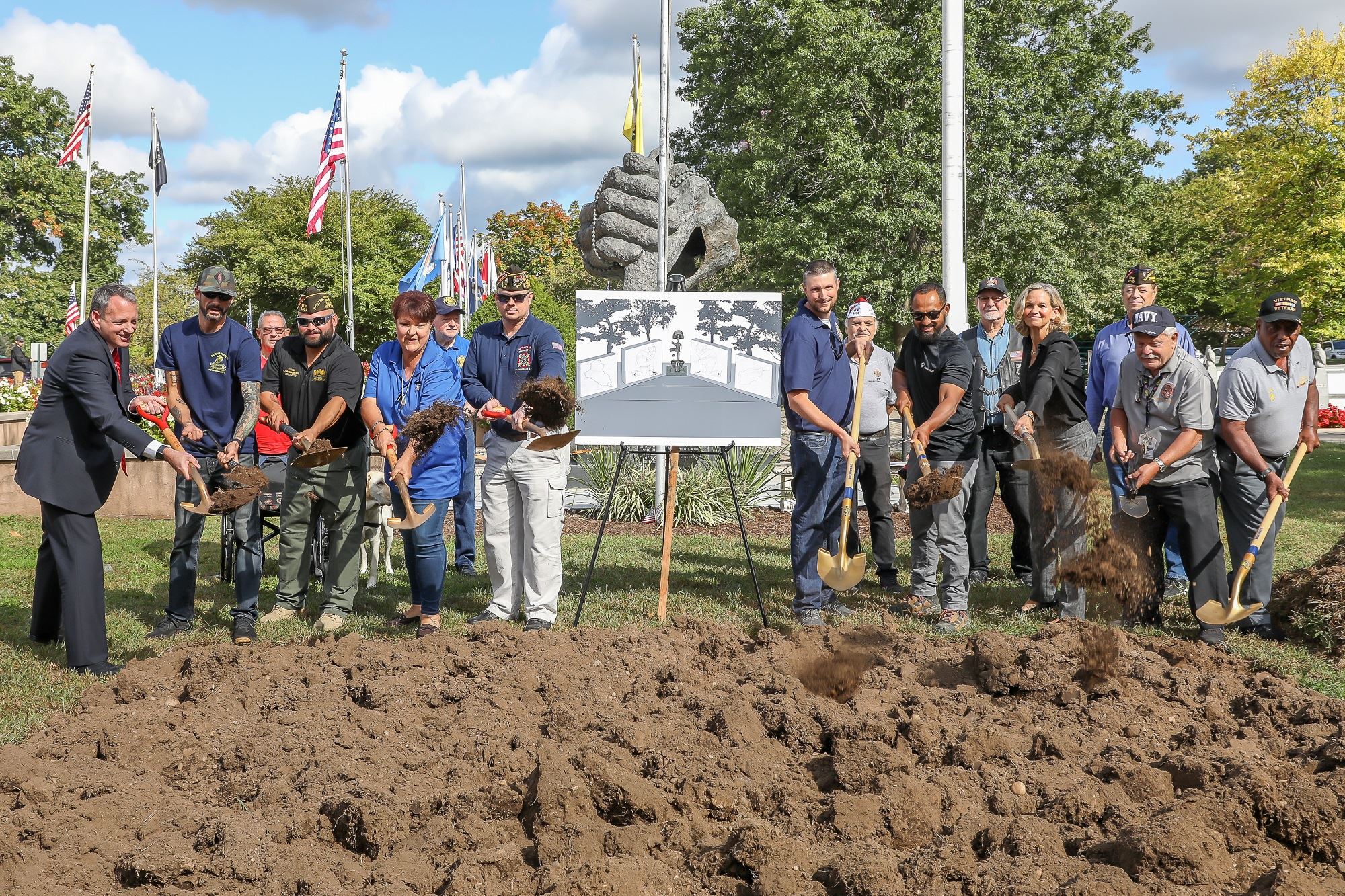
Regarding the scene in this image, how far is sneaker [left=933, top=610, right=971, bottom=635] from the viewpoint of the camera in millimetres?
6570

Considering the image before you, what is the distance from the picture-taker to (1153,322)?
6277mm

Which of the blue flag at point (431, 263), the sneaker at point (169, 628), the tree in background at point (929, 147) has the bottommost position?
the sneaker at point (169, 628)

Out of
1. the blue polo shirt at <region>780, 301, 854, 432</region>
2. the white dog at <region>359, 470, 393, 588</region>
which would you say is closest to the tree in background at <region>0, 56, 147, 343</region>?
the white dog at <region>359, 470, 393, 588</region>

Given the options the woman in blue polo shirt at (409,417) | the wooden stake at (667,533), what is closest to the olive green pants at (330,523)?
the woman in blue polo shirt at (409,417)

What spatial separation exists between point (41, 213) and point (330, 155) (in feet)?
96.3

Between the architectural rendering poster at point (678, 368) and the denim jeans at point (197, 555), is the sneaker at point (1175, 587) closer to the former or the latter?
the architectural rendering poster at point (678, 368)

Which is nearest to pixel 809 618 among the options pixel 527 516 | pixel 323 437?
pixel 527 516

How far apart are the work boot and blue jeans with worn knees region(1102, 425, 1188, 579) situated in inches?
212

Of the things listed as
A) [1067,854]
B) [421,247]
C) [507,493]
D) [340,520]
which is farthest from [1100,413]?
[421,247]

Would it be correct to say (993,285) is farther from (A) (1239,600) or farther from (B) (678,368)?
(A) (1239,600)

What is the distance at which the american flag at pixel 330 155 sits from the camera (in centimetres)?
1909

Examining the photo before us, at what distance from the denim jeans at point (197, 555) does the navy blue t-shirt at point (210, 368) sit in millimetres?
223

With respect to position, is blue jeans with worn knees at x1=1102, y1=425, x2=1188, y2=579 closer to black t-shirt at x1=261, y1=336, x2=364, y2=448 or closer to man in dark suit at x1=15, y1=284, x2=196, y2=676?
black t-shirt at x1=261, y1=336, x2=364, y2=448

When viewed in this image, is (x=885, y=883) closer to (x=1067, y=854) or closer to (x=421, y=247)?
(x=1067, y=854)
